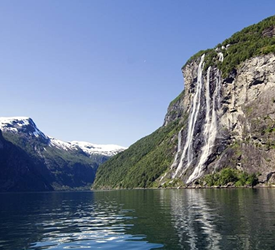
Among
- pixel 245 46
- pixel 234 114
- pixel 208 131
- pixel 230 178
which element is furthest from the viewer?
pixel 245 46

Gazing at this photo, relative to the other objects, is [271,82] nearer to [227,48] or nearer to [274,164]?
[274,164]

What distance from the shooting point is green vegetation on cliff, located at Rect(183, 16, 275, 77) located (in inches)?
5527

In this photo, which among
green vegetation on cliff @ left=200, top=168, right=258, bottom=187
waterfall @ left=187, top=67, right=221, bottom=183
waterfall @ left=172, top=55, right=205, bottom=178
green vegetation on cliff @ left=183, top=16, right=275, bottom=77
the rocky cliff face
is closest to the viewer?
green vegetation on cliff @ left=200, top=168, right=258, bottom=187

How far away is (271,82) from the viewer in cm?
12406

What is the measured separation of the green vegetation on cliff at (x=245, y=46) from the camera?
14038 cm

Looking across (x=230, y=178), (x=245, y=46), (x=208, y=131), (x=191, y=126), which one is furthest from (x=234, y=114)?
(x=245, y=46)

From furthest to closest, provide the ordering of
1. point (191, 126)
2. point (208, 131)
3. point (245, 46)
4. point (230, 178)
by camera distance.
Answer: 1. point (191, 126)
2. point (245, 46)
3. point (208, 131)
4. point (230, 178)

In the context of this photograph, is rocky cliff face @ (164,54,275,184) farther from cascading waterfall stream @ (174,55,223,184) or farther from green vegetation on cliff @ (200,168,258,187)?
green vegetation on cliff @ (200,168,258,187)

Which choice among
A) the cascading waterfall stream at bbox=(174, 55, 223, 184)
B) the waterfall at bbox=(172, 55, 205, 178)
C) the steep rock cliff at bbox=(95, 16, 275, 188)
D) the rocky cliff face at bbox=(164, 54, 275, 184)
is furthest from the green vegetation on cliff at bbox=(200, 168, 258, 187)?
the waterfall at bbox=(172, 55, 205, 178)

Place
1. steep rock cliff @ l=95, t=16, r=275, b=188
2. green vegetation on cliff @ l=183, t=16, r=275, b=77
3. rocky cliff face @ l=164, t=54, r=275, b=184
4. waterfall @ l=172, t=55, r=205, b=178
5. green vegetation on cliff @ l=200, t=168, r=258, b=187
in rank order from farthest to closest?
waterfall @ l=172, t=55, r=205, b=178
green vegetation on cliff @ l=183, t=16, r=275, b=77
steep rock cliff @ l=95, t=16, r=275, b=188
rocky cliff face @ l=164, t=54, r=275, b=184
green vegetation on cliff @ l=200, t=168, r=258, b=187

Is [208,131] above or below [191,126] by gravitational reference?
below

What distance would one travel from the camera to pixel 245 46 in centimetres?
15162

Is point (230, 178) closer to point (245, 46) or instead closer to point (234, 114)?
point (234, 114)

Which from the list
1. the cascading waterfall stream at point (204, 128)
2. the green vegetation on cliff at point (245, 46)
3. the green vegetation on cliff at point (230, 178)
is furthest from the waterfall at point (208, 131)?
the green vegetation on cliff at point (230, 178)
